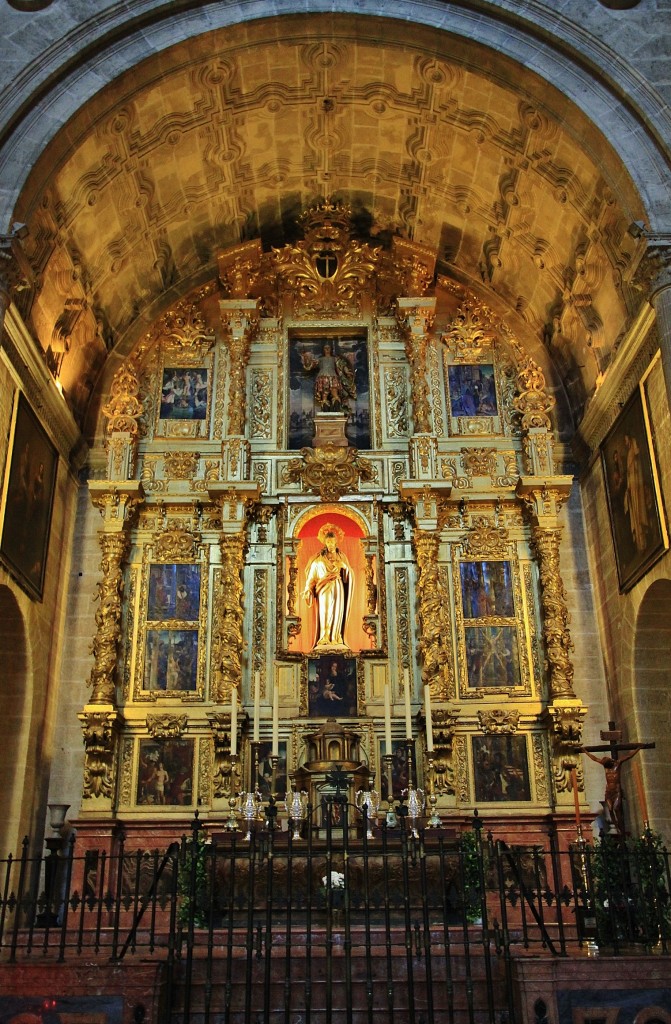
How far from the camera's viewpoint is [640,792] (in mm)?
13328

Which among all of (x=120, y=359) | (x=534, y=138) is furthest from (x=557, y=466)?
(x=120, y=359)

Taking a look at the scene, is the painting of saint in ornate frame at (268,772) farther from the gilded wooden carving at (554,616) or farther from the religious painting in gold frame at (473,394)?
the religious painting in gold frame at (473,394)

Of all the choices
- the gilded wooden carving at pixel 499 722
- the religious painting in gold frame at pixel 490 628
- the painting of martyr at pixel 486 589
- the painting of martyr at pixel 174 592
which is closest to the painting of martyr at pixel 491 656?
the religious painting in gold frame at pixel 490 628

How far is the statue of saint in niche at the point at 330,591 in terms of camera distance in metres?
15.1

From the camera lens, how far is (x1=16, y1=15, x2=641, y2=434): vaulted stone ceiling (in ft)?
44.3

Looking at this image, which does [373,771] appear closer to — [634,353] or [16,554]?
[16,554]

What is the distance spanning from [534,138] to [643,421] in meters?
4.34

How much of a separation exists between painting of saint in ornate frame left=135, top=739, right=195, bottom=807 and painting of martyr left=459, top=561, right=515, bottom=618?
4682 millimetres

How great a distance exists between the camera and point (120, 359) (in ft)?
55.7

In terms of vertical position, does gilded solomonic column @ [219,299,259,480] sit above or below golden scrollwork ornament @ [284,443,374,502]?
above

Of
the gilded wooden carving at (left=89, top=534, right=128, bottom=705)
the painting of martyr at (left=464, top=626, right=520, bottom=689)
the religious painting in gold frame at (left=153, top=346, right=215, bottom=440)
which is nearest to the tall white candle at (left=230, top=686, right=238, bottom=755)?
the gilded wooden carving at (left=89, top=534, right=128, bottom=705)

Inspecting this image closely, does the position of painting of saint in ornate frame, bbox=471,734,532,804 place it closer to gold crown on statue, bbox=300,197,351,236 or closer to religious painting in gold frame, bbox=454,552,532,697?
religious painting in gold frame, bbox=454,552,532,697

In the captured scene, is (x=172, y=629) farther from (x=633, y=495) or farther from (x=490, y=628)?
(x=633, y=495)

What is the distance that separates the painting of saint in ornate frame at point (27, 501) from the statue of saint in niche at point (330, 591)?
13.1ft
